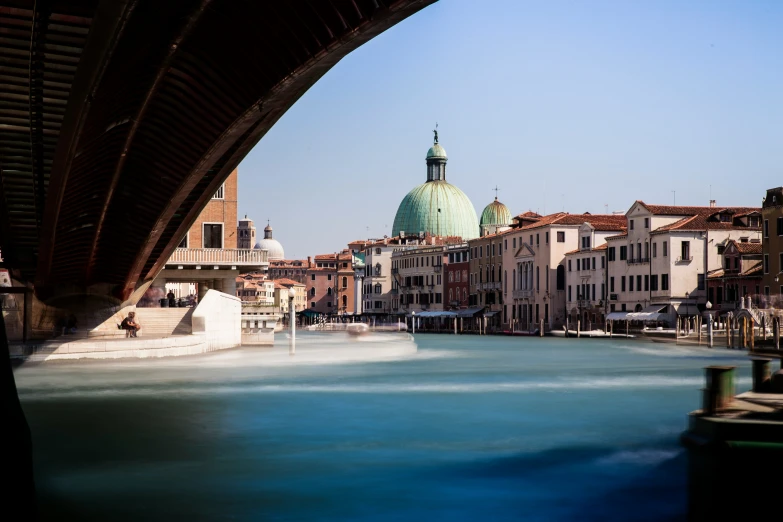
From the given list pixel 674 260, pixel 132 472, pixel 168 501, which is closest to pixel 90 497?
pixel 168 501

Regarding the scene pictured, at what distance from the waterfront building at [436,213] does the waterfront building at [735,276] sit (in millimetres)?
55365

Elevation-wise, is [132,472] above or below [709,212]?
below

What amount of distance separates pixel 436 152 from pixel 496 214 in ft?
65.3

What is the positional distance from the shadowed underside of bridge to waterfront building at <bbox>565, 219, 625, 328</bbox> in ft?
168

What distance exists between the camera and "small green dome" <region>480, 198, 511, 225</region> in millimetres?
113812

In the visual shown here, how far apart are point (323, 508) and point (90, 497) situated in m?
2.01

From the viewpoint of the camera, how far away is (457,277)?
9756 cm

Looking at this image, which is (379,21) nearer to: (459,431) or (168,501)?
(168,501)

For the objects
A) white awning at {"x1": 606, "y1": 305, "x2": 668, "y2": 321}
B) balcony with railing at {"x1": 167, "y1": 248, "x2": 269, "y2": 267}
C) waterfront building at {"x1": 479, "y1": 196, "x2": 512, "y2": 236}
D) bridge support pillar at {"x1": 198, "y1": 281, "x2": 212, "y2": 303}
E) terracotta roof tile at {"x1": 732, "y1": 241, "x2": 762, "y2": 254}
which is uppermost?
waterfront building at {"x1": 479, "y1": 196, "x2": 512, "y2": 236}

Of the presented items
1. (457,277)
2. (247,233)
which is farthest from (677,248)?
(247,233)

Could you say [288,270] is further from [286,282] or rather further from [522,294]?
[522,294]

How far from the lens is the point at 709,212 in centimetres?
6341

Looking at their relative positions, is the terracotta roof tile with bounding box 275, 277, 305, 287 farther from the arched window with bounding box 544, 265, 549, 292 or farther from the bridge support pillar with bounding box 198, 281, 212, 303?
the bridge support pillar with bounding box 198, 281, 212, 303

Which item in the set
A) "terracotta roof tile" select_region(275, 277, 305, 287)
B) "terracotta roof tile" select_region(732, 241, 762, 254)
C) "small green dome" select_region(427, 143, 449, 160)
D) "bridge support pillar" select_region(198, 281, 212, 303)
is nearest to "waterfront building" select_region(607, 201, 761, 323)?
"terracotta roof tile" select_region(732, 241, 762, 254)
